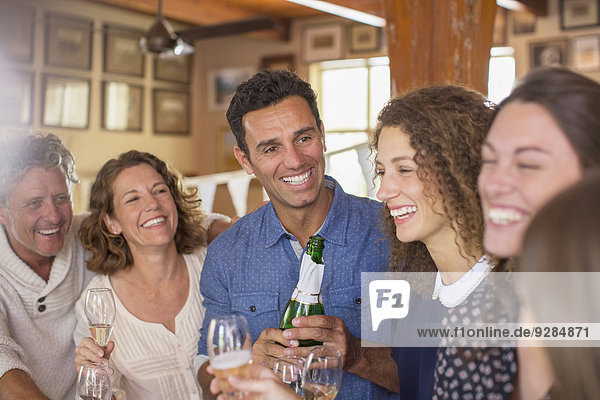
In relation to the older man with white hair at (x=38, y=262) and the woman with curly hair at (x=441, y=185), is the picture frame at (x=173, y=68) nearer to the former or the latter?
the older man with white hair at (x=38, y=262)

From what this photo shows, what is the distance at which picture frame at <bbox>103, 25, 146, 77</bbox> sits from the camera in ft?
24.0

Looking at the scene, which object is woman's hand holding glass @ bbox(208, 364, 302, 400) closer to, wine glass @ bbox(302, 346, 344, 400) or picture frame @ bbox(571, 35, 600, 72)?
wine glass @ bbox(302, 346, 344, 400)

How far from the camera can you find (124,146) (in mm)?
7570

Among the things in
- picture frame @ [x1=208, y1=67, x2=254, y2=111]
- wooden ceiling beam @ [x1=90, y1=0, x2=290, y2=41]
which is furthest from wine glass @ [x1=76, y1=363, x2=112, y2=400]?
picture frame @ [x1=208, y1=67, x2=254, y2=111]

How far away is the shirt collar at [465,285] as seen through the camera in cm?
136

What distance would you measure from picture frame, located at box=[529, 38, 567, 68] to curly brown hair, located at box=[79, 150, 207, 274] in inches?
197

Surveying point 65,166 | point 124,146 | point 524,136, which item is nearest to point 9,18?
point 124,146

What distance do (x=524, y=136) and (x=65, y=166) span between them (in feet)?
5.58

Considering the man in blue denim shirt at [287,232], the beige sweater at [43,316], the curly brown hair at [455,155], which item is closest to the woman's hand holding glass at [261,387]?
the curly brown hair at [455,155]

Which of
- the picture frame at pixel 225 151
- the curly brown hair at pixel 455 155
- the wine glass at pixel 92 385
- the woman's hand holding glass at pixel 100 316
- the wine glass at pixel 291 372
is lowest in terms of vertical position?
the wine glass at pixel 92 385

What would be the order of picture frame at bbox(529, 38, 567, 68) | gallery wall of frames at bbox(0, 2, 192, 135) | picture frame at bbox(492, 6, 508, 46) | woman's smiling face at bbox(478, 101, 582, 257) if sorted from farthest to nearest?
picture frame at bbox(492, 6, 508, 46) < gallery wall of frames at bbox(0, 2, 192, 135) < picture frame at bbox(529, 38, 567, 68) < woman's smiling face at bbox(478, 101, 582, 257)

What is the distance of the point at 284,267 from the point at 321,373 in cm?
66

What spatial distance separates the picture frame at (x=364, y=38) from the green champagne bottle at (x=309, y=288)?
621 centimetres

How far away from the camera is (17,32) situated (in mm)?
6477
